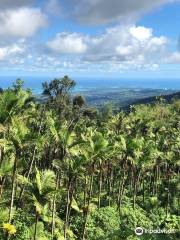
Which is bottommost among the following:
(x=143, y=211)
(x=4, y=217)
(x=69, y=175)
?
(x=143, y=211)

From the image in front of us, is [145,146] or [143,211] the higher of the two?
[145,146]

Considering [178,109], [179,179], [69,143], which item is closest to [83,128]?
[179,179]

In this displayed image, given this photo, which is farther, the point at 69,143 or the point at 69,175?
the point at 69,143

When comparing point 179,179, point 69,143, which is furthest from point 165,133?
point 69,143

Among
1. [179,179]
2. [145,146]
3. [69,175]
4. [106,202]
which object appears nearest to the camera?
[69,175]

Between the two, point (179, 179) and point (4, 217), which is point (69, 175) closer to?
point (4, 217)

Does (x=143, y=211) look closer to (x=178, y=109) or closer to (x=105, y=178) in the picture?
(x=105, y=178)

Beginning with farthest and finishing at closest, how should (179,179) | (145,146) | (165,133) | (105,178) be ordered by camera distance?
1. (165,133)
2. (105,178)
3. (179,179)
4. (145,146)
